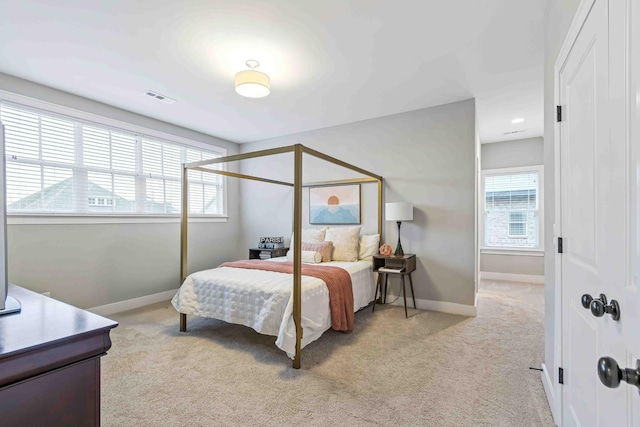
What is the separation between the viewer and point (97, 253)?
3605 mm

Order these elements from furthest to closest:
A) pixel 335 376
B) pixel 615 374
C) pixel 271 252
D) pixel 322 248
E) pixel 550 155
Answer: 1. pixel 271 252
2. pixel 322 248
3. pixel 335 376
4. pixel 550 155
5. pixel 615 374

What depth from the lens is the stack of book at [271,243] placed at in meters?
4.89

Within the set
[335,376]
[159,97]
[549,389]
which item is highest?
[159,97]

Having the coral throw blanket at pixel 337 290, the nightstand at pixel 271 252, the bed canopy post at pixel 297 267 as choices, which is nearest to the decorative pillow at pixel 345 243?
the coral throw blanket at pixel 337 290

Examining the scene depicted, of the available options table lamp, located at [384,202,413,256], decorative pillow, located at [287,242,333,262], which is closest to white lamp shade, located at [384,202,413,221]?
table lamp, located at [384,202,413,256]

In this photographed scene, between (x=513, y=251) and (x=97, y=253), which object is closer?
(x=97, y=253)

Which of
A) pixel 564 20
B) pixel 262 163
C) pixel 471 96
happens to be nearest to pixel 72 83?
pixel 262 163

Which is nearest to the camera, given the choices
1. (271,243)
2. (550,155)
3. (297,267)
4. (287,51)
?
(550,155)

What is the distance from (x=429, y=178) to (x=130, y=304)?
4.27 metres

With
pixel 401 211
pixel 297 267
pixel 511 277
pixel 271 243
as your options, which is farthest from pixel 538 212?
pixel 297 267

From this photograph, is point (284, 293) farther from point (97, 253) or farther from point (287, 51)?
point (97, 253)

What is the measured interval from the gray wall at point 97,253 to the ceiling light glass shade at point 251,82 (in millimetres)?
2154

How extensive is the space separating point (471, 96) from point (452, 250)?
6.19 ft

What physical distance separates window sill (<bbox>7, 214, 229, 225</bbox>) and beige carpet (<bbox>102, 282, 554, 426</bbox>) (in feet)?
4.23
